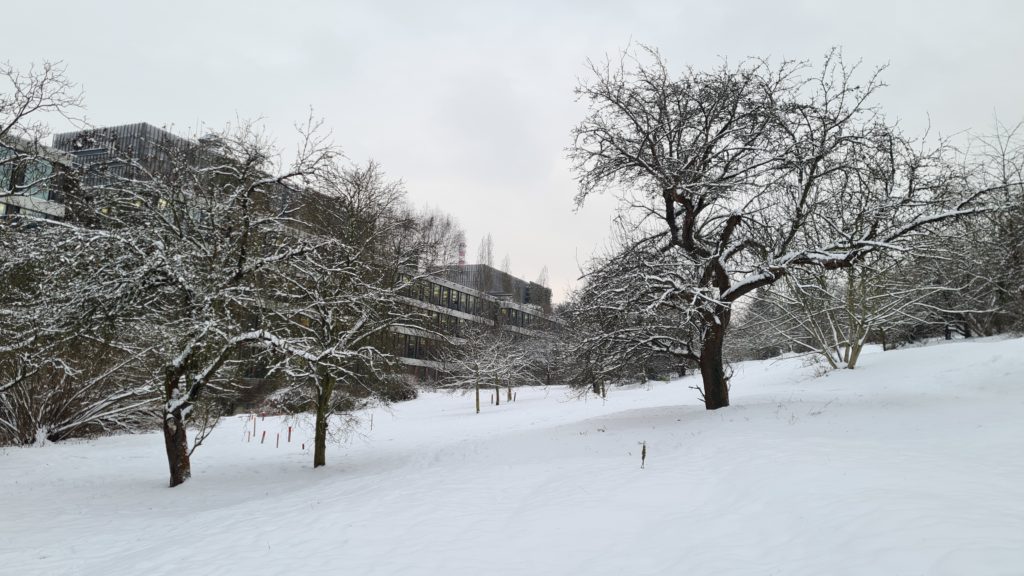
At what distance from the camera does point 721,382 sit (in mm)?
13656

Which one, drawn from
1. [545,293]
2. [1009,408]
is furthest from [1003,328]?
[545,293]

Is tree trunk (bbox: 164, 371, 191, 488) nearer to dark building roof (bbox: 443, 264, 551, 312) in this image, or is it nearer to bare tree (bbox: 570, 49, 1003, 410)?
bare tree (bbox: 570, 49, 1003, 410)

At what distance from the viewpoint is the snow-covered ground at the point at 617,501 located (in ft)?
17.3

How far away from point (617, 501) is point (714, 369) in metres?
7.25

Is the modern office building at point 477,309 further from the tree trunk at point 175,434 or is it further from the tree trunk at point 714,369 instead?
the tree trunk at point 175,434

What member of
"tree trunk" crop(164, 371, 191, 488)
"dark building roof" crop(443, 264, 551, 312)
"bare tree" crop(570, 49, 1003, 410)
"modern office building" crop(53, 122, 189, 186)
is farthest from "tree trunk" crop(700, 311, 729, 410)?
"dark building roof" crop(443, 264, 551, 312)

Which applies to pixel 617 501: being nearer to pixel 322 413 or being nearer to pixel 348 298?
pixel 348 298

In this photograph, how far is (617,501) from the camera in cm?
735

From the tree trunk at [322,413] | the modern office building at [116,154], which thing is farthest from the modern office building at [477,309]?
the modern office building at [116,154]

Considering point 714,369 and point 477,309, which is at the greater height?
point 477,309

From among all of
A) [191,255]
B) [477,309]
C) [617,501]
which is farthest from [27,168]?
[477,309]

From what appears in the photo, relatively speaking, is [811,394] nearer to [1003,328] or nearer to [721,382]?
[721,382]

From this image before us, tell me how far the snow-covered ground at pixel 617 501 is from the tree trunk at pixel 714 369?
64 cm

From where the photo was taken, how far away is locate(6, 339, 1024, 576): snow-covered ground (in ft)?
17.3
